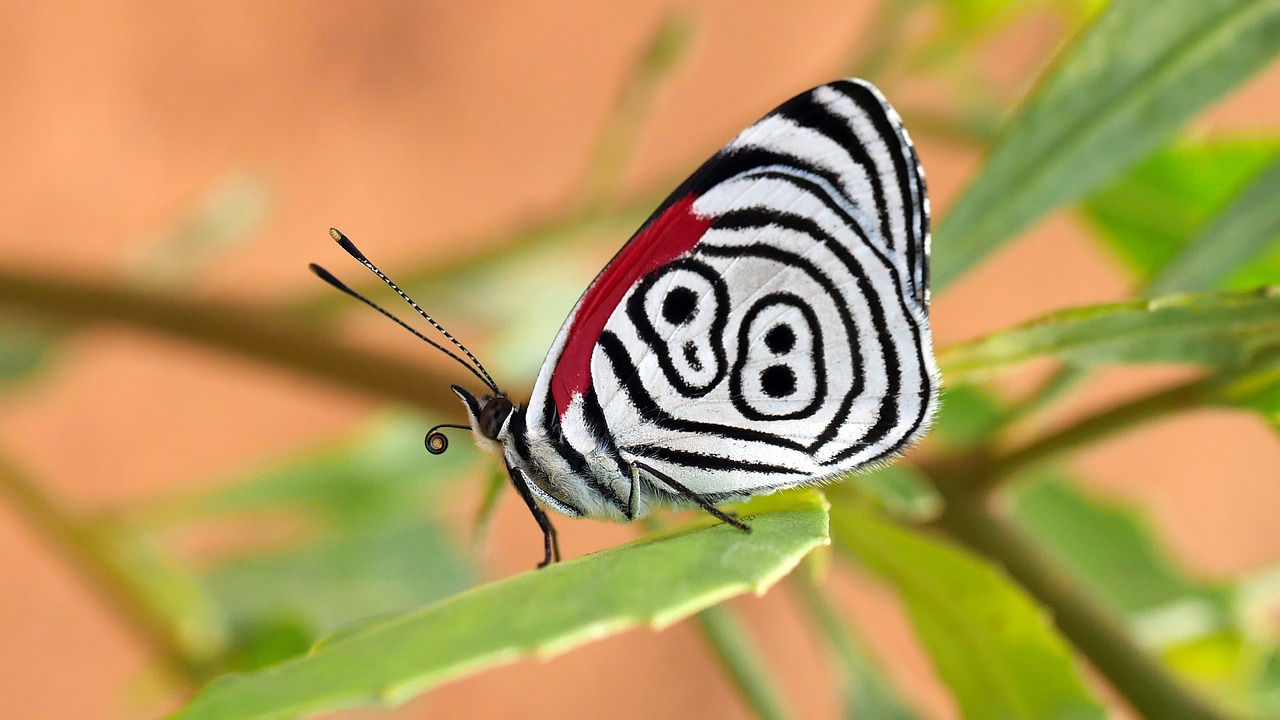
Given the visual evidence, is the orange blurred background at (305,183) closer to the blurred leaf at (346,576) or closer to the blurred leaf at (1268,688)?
the blurred leaf at (346,576)

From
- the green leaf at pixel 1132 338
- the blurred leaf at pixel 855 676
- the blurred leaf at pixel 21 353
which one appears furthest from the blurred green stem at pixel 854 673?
the blurred leaf at pixel 21 353

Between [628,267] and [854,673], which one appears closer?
[628,267]

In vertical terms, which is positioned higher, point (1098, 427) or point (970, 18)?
point (970, 18)

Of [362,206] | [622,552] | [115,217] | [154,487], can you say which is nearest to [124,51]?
[115,217]

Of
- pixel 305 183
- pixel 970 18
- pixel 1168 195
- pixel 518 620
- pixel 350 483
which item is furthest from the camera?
pixel 305 183

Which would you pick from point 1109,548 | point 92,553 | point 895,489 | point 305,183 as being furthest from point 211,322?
point 305,183

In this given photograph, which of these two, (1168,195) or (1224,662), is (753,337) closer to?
(1168,195)
